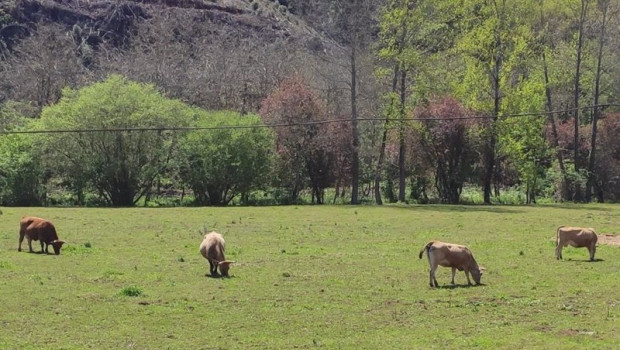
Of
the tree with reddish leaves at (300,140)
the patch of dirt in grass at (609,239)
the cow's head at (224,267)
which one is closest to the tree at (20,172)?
the tree with reddish leaves at (300,140)

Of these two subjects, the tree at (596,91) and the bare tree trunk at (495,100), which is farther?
the tree at (596,91)

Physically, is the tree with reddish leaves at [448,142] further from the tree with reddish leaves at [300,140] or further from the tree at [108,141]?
the tree at [108,141]

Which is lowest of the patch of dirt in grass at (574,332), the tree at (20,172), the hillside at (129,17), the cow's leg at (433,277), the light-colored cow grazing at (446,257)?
the patch of dirt in grass at (574,332)

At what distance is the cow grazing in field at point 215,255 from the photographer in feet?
71.5

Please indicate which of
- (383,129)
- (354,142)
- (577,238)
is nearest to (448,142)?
(383,129)

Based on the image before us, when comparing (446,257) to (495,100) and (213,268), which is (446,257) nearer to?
(213,268)

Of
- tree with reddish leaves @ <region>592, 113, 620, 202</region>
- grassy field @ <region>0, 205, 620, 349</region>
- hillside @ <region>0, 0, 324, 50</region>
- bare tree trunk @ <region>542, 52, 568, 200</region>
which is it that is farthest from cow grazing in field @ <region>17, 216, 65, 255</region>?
hillside @ <region>0, 0, 324, 50</region>

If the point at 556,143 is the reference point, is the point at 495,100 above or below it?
above

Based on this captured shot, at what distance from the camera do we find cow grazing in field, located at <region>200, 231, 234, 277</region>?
21.8m

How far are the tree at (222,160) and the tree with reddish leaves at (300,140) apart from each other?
180cm

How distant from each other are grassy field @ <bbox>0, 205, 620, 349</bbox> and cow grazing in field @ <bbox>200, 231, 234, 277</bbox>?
1.69ft

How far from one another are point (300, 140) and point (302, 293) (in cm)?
3866

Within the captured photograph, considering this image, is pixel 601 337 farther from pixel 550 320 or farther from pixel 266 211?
pixel 266 211

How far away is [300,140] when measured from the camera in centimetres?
5772
